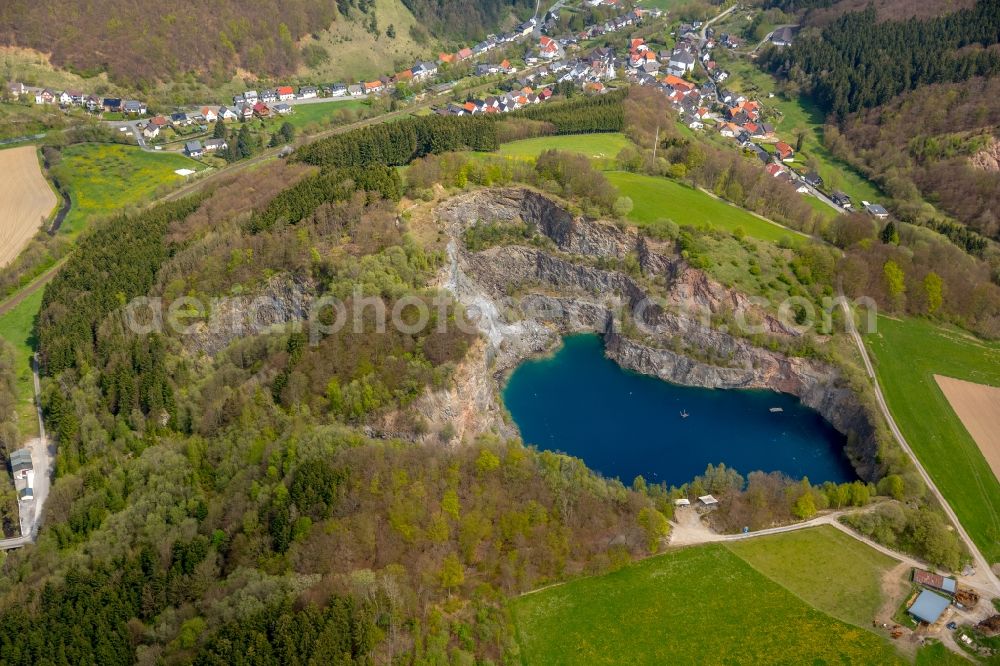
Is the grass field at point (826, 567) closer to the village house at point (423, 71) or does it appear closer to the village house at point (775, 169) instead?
the village house at point (775, 169)

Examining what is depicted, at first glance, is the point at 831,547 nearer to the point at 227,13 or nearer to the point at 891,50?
the point at 891,50

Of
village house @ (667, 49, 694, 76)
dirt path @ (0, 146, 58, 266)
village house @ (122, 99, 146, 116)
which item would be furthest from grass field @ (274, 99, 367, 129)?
village house @ (667, 49, 694, 76)

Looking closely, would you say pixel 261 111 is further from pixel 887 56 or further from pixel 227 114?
Result: pixel 887 56

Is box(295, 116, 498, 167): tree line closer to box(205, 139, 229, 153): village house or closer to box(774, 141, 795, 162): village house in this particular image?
box(205, 139, 229, 153): village house

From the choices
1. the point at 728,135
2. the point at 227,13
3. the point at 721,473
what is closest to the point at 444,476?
the point at 721,473

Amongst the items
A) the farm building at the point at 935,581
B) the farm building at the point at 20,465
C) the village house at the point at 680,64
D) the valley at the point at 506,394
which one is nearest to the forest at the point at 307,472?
the valley at the point at 506,394

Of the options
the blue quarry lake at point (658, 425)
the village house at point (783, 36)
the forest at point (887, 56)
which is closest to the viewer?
the blue quarry lake at point (658, 425)
